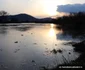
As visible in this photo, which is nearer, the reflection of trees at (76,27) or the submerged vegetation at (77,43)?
the submerged vegetation at (77,43)

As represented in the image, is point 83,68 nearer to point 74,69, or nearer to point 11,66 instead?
point 74,69

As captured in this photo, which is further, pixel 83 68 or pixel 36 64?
pixel 36 64

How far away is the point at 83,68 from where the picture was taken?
29.4 feet

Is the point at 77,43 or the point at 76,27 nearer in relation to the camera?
the point at 77,43

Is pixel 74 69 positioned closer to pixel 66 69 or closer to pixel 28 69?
pixel 66 69

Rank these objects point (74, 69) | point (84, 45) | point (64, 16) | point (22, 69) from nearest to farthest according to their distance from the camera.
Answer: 1. point (74, 69)
2. point (22, 69)
3. point (84, 45)
4. point (64, 16)

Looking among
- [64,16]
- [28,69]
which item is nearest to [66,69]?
[28,69]

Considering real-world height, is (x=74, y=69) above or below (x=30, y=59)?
above

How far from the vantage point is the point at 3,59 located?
623 inches

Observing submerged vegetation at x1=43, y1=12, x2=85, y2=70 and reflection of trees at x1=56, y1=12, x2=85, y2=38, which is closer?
submerged vegetation at x1=43, y1=12, x2=85, y2=70

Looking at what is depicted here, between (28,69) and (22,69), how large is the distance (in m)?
0.31

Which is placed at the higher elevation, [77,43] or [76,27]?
[77,43]

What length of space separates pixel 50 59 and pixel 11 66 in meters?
3.06

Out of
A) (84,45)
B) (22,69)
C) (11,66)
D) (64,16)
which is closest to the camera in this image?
(22,69)
